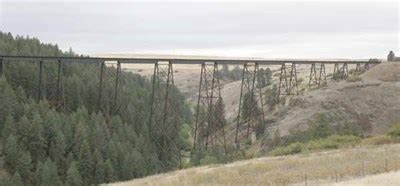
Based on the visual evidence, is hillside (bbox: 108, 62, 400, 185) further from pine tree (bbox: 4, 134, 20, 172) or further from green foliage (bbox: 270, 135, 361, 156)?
pine tree (bbox: 4, 134, 20, 172)

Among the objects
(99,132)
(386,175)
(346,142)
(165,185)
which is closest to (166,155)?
(99,132)

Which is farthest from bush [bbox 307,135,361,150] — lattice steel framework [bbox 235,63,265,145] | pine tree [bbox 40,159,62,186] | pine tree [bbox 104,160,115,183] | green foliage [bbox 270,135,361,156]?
pine tree [bbox 40,159,62,186]

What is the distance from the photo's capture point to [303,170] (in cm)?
2342

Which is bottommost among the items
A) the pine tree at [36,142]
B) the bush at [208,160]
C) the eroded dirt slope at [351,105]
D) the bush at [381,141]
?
the bush at [208,160]

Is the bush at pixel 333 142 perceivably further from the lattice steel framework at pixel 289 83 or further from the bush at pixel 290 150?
the lattice steel framework at pixel 289 83

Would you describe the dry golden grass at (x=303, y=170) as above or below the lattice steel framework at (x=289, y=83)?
below

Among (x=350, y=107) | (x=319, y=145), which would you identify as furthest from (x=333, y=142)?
(x=350, y=107)

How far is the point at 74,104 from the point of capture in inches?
2207

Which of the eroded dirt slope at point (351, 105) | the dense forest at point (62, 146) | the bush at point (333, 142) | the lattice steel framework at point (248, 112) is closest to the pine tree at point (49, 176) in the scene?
the dense forest at point (62, 146)

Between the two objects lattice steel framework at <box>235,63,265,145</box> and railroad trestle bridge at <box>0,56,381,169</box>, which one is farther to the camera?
lattice steel framework at <box>235,63,265,145</box>

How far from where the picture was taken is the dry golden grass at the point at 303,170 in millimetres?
21188

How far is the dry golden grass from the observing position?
834 inches

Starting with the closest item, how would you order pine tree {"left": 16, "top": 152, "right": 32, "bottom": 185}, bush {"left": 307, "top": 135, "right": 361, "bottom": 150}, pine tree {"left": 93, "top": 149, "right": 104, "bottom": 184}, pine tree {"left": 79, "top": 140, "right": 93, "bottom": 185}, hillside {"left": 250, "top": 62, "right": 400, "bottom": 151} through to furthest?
pine tree {"left": 16, "top": 152, "right": 32, "bottom": 185} < bush {"left": 307, "top": 135, "right": 361, "bottom": 150} < pine tree {"left": 93, "top": 149, "right": 104, "bottom": 184} < pine tree {"left": 79, "top": 140, "right": 93, "bottom": 185} < hillside {"left": 250, "top": 62, "right": 400, "bottom": 151}

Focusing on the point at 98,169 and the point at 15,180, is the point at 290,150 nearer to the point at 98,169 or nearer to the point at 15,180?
the point at 98,169
